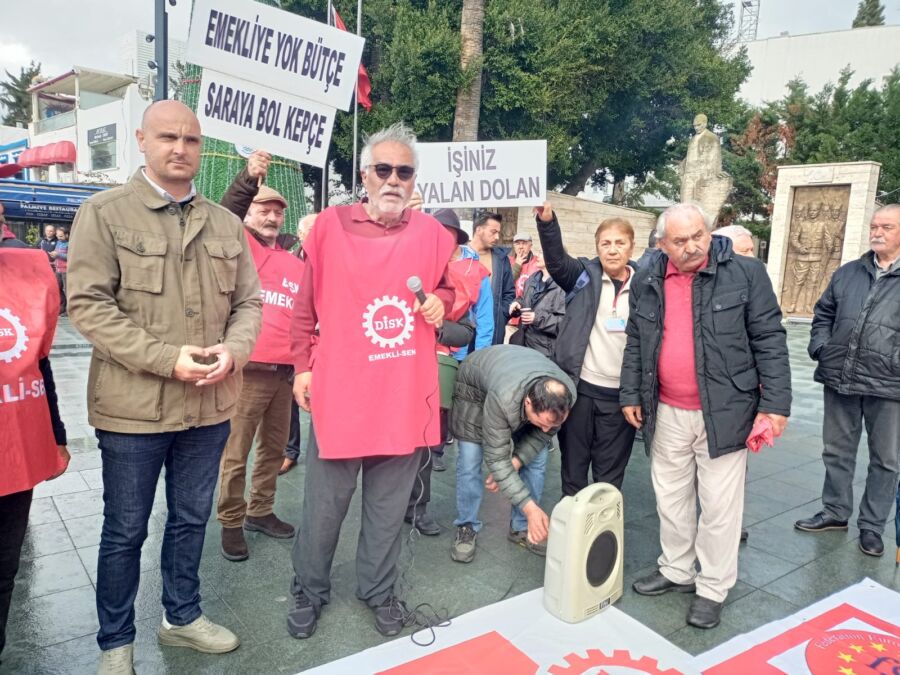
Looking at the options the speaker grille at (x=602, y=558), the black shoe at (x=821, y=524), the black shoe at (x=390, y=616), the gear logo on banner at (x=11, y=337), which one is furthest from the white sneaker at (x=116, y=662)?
the black shoe at (x=821, y=524)

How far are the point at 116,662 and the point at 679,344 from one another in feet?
8.66

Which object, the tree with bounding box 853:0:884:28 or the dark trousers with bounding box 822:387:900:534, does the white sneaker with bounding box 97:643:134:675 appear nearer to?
the dark trousers with bounding box 822:387:900:534

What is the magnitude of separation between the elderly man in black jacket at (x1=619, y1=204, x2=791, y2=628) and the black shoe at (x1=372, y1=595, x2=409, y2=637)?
1.22m

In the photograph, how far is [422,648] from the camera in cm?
259

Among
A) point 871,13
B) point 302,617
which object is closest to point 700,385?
point 302,617

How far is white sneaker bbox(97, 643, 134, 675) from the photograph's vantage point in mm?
2262

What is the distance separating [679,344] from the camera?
9.72 feet

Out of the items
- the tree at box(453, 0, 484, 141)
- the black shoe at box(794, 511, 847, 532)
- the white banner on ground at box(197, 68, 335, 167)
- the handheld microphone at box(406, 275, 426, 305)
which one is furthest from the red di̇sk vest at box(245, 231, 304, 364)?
the tree at box(453, 0, 484, 141)

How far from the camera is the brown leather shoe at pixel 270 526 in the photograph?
3.58 m

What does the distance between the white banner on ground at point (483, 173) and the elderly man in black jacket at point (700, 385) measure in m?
1.53

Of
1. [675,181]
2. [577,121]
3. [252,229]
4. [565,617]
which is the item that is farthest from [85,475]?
[675,181]

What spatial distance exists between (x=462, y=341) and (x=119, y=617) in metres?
2.18

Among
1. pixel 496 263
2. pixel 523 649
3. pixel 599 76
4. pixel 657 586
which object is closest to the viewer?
pixel 523 649

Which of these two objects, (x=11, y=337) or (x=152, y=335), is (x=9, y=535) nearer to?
(x=11, y=337)
